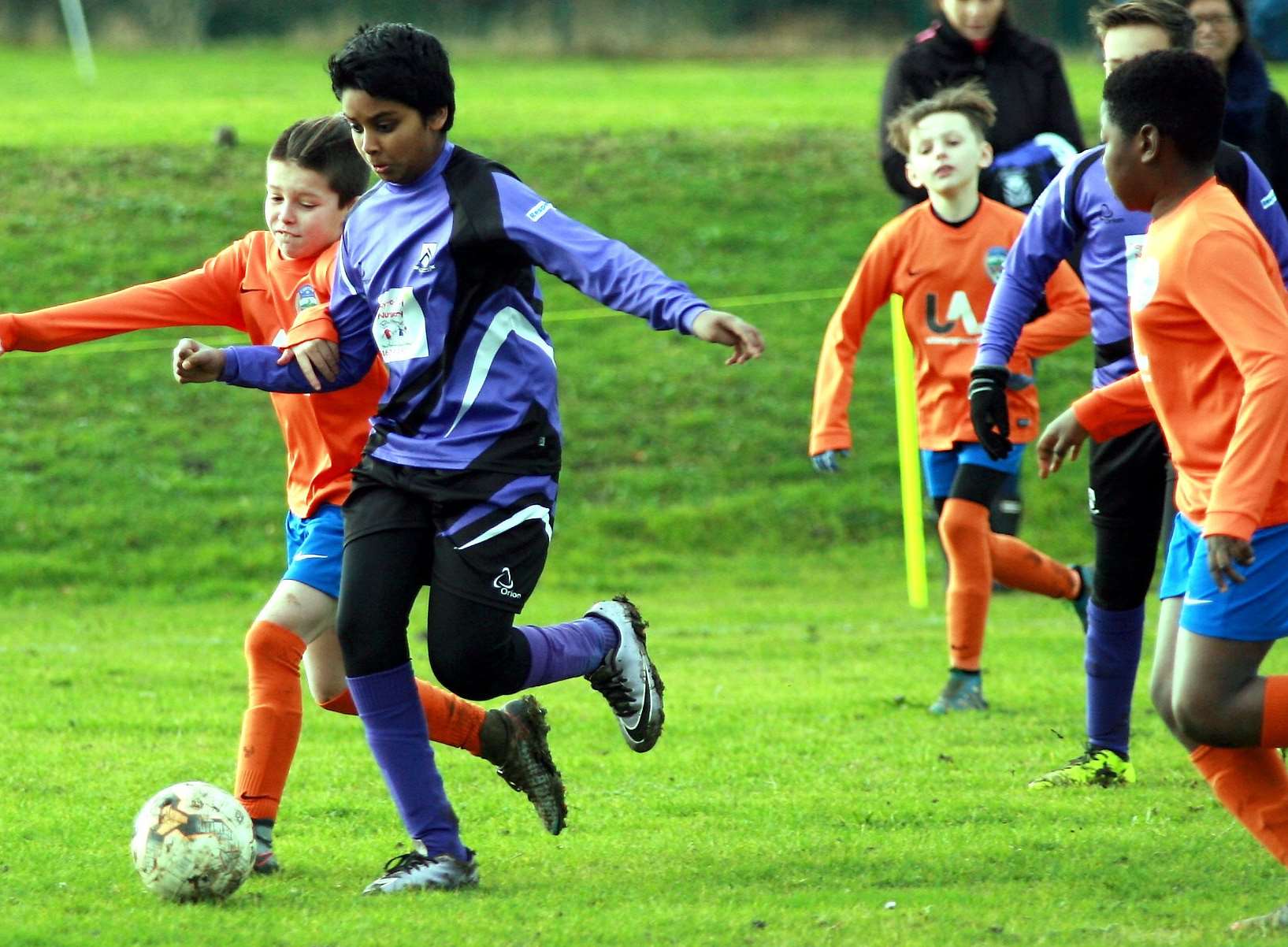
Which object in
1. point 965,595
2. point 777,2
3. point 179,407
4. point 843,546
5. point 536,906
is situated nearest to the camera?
point 536,906

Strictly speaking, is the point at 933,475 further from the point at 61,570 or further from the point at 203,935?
the point at 61,570

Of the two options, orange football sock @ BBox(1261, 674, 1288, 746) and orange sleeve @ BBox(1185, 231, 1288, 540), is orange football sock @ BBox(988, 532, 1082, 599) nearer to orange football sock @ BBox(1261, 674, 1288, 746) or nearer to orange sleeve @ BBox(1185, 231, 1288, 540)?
orange football sock @ BBox(1261, 674, 1288, 746)

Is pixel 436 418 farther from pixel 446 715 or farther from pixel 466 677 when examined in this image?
pixel 446 715

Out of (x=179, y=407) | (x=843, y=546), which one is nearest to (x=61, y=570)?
(x=179, y=407)

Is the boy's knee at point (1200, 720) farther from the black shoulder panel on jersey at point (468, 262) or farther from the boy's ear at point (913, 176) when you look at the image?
the boy's ear at point (913, 176)

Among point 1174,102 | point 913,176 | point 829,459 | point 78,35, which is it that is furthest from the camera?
point 78,35

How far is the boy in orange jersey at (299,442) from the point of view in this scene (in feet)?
17.6

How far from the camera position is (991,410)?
531cm

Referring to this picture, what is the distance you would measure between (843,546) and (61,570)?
548 cm

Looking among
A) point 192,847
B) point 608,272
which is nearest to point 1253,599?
point 608,272

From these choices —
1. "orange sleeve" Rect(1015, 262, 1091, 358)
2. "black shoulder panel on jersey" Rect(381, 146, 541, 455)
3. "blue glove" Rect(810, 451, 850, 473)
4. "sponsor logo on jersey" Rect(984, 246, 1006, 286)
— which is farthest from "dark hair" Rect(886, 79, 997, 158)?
"black shoulder panel on jersey" Rect(381, 146, 541, 455)

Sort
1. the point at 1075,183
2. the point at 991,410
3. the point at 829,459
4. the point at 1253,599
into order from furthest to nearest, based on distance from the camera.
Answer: the point at 829,459 → the point at 1075,183 → the point at 991,410 → the point at 1253,599

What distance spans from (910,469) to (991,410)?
6.30 m

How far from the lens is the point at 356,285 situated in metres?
5.14
